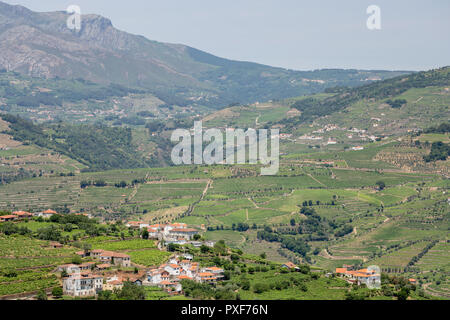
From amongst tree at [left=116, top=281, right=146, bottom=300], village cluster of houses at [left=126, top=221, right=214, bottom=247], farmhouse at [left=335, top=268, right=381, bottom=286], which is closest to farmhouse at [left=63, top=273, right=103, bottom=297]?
tree at [left=116, top=281, right=146, bottom=300]

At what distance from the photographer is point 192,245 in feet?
214

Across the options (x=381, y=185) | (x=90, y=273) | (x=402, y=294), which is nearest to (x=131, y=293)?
(x=90, y=273)

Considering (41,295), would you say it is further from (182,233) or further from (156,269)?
(182,233)

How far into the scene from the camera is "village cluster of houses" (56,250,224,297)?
44.2 m

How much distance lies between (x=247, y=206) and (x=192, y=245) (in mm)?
40355

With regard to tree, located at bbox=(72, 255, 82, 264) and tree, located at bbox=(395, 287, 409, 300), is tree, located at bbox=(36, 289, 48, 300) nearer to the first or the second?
tree, located at bbox=(72, 255, 82, 264)

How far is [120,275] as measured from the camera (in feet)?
160

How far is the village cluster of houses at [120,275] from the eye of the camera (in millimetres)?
44219

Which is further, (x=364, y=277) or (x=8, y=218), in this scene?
(x=8, y=218)

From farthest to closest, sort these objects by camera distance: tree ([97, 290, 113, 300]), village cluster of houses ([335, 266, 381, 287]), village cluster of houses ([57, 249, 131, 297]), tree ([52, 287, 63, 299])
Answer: village cluster of houses ([335, 266, 381, 287])
village cluster of houses ([57, 249, 131, 297])
tree ([52, 287, 63, 299])
tree ([97, 290, 113, 300])

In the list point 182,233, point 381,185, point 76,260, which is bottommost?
point 182,233

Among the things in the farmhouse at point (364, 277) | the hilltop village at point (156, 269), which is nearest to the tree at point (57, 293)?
the hilltop village at point (156, 269)
